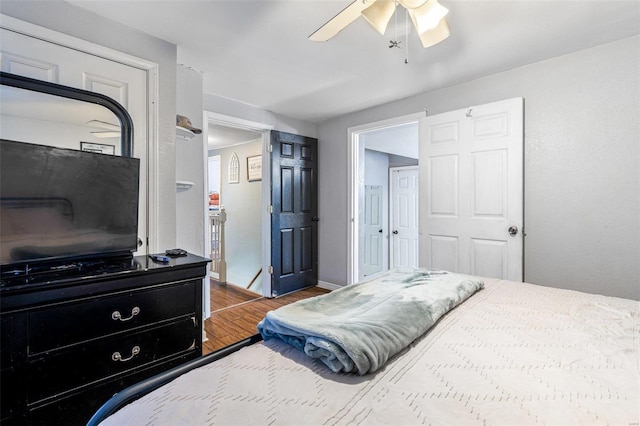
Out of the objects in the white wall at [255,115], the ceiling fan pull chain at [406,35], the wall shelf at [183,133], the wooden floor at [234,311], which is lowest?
the wooden floor at [234,311]

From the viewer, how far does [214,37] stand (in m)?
2.02

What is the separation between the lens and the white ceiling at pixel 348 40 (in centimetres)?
172

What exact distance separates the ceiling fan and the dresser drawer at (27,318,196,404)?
1779 mm

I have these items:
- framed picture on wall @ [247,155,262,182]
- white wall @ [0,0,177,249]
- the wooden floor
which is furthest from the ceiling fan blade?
framed picture on wall @ [247,155,262,182]

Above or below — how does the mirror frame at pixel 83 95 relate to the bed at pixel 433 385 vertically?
above

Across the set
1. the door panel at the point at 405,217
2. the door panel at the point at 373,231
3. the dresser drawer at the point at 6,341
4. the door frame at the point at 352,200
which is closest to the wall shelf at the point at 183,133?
the dresser drawer at the point at 6,341

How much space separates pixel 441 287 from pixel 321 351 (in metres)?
0.76

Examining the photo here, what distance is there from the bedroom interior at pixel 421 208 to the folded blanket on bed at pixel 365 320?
0.04 ft

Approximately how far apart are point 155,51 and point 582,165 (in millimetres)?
3188

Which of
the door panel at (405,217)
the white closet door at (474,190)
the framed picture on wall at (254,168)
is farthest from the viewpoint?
the door panel at (405,217)

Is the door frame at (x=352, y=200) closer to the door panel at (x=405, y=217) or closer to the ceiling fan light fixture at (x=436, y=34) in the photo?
the door panel at (x=405, y=217)

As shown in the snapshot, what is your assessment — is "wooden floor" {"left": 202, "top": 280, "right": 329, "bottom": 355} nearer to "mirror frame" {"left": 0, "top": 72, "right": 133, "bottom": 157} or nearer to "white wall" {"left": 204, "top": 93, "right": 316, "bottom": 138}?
"mirror frame" {"left": 0, "top": 72, "right": 133, "bottom": 157}

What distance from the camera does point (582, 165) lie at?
2.21 metres

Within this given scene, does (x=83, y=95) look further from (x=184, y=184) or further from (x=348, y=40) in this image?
(x=348, y=40)
